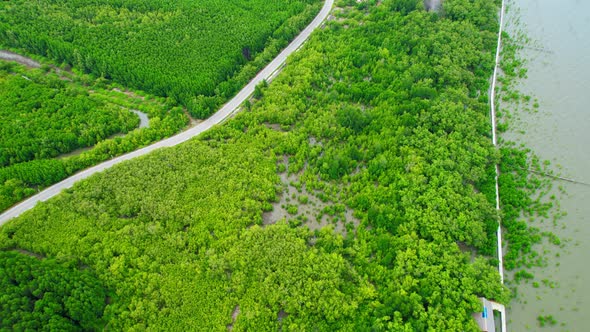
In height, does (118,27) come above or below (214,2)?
below

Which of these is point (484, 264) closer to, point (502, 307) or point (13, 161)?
point (502, 307)

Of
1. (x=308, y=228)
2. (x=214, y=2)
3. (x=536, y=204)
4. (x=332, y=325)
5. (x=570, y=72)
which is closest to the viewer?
(x=332, y=325)

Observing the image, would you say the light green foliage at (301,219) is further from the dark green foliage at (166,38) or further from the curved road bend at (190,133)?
the dark green foliage at (166,38)

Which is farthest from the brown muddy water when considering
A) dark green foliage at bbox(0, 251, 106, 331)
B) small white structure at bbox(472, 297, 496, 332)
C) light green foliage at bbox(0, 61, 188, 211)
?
light green foliage at bbox(0, 61, 188, 211)

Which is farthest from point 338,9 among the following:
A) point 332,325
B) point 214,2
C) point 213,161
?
point 332,325

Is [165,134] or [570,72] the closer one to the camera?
[165,134]
